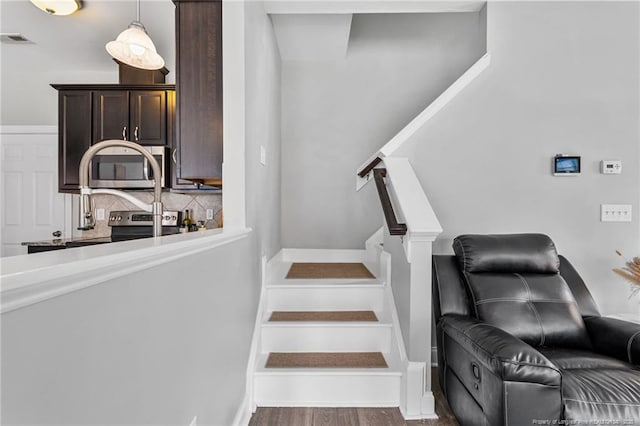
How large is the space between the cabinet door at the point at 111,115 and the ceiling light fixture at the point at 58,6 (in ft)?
3.02

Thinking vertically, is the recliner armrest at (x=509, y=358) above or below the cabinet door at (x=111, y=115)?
below

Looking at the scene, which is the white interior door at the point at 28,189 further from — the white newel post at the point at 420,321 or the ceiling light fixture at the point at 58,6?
the white newel post at the point at 420,321

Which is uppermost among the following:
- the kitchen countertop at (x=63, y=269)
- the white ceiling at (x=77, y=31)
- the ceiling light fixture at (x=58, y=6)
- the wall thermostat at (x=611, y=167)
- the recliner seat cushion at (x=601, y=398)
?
the white ceiling at (x=77, y=31)

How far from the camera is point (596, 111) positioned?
285 centimetres

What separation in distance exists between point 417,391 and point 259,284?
1.20 m

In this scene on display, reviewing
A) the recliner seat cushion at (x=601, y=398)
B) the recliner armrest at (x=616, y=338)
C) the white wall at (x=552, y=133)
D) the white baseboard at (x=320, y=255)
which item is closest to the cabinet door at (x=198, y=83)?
the white wall at (x=552, y=133)

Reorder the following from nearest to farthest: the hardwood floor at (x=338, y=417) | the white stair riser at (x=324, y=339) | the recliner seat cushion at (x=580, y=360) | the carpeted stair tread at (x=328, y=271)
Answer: the recliner seat cushion at (x=580, y=360) → the hardwood floor at (x=338, y=417) → the white stair riser at (x=324, y=339) → the carpeted stair tread at (x=328, y=271)

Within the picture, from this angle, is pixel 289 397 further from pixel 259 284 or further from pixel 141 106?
pixel 141 106

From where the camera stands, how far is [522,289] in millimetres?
2170

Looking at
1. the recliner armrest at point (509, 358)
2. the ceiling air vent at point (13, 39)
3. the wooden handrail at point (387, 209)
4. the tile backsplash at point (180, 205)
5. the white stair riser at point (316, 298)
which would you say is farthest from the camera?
the tile backsplash at point (180, 205)

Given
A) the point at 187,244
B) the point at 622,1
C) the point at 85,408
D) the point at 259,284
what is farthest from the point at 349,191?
the point at 85,408

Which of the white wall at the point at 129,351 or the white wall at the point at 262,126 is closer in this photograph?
the white wall at the point at 129,351

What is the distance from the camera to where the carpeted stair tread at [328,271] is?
122 inches

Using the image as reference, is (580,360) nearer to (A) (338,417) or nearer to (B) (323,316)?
(A) (338,417)
